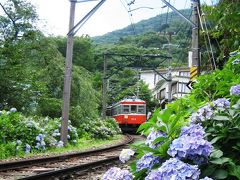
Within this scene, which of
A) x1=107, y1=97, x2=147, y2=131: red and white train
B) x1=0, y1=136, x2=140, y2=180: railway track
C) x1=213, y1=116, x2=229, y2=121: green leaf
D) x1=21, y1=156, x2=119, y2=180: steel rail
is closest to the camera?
x1=213, y1=116, x2=229, y2=121: green leaf

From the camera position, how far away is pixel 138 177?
8.41ft

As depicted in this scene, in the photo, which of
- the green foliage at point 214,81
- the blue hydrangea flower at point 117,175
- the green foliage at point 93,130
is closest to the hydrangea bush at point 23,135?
the green foliage at point 93,130

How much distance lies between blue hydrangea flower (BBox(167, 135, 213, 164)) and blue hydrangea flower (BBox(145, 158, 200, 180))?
0.08 meters

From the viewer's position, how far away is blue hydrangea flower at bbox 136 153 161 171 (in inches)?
96.0

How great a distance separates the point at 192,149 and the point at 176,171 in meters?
0.16

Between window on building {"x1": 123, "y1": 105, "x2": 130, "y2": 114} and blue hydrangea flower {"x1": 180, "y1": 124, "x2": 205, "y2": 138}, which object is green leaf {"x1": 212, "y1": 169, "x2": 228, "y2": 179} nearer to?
blue hydrangea flower {"x1": 180, "y1": 124, "x2": 205, "y2": 138}

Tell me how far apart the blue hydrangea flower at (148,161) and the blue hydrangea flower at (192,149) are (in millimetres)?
175

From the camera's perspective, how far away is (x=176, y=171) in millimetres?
2084

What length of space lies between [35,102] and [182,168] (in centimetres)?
1837

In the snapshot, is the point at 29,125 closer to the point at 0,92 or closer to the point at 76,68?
the point at 0,92

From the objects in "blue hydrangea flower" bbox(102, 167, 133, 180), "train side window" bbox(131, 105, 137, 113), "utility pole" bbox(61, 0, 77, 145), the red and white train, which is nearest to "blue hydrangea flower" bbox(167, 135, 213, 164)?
"blue hydrangea flower" bbox(102, 167, 133, 180)

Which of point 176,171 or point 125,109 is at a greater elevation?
point 125,109

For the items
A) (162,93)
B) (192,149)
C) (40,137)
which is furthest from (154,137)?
(162,93)

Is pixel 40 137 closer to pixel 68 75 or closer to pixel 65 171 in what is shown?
pixel 68 75
